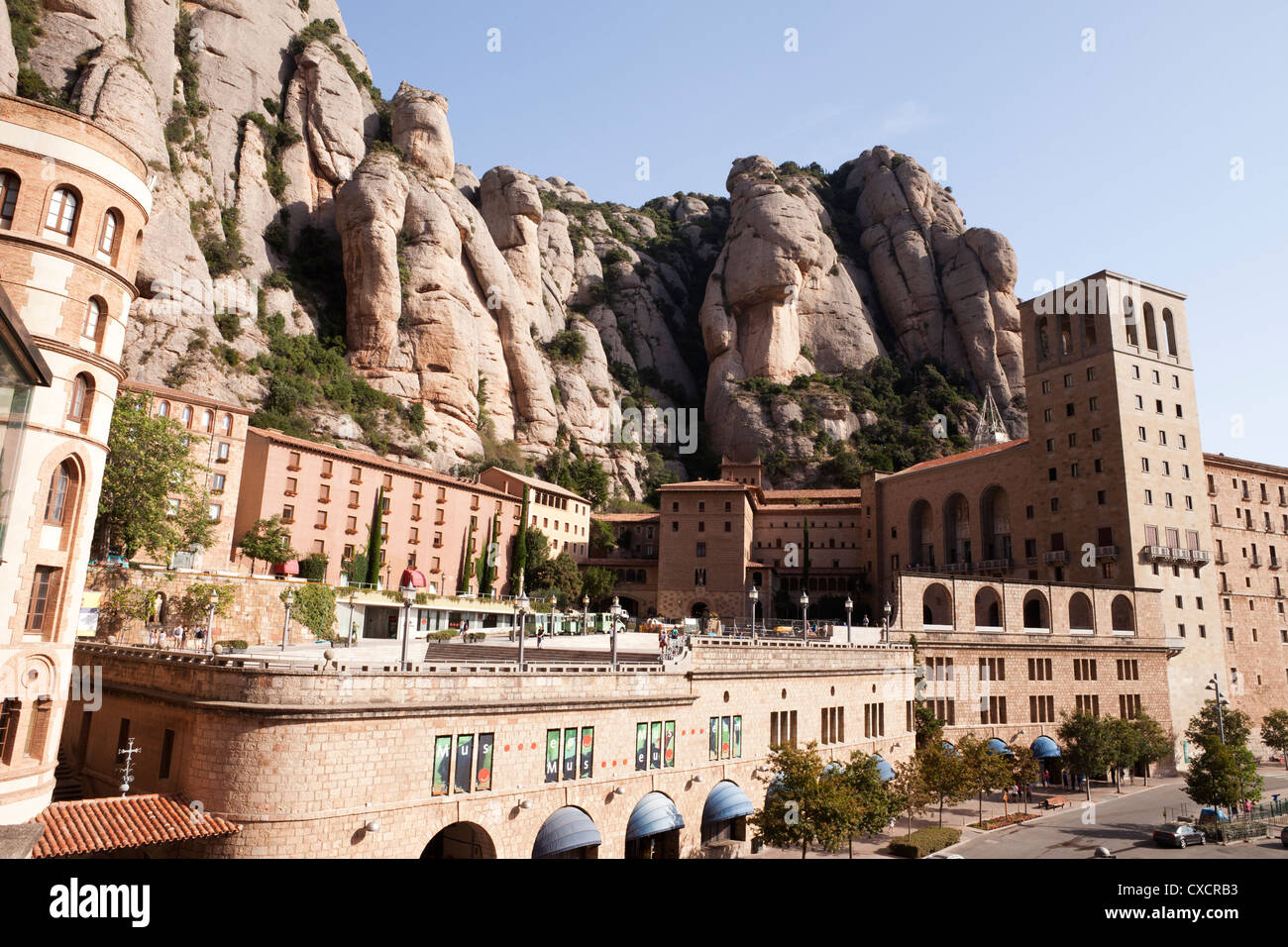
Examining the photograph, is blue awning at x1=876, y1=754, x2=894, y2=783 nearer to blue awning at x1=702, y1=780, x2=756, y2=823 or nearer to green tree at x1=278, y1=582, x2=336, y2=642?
blue awning at x1=702, y1=780, x2=756, y2=823

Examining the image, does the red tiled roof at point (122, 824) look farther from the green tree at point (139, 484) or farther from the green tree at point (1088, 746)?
the green tree at point (1088, 746)

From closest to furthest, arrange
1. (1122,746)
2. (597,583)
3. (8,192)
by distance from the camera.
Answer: (8,192) → (1122,746) → (597,583)

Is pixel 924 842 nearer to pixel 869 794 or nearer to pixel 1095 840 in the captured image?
pixel 869 794

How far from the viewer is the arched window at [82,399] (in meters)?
19.8

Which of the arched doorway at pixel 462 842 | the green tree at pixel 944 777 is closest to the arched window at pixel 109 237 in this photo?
the arched doorway at pixel 462 842

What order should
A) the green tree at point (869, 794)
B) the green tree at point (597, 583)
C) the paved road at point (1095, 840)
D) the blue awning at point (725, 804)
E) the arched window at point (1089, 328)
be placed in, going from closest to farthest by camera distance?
the blue awning at point (725, 804), the green tree at point (869, 794), the paved road at point (1095, 840), the arched window at point (1089, 328), the green tree at point (597, 583)

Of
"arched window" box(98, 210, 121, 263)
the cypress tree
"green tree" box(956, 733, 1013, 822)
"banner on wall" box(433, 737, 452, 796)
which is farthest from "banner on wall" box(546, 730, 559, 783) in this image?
the cypress tree

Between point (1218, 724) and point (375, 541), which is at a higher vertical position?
point (375, 541)


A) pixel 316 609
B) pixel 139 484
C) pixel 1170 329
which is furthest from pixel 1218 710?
pixel 139 484

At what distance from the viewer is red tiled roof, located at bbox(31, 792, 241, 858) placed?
1741cm

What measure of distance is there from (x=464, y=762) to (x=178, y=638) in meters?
22.5

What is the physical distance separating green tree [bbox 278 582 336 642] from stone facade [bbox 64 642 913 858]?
55.6 ft

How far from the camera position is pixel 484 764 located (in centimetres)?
2250

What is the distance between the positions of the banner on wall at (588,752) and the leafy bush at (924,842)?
14.4 metres
